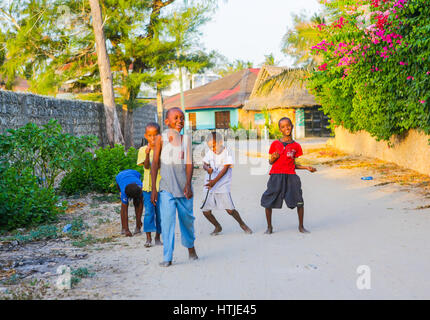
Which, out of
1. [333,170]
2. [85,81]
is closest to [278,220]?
[333,170]

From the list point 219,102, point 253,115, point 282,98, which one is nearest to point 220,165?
point 282,98

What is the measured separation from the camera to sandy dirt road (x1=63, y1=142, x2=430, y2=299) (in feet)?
13.2

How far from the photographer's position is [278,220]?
721 cm

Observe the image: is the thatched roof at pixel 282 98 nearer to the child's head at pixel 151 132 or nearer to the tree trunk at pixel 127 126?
the tree trunk at pixel 127 126

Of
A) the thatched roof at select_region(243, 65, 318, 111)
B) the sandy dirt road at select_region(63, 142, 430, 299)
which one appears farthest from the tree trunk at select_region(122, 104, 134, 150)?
the sandy dirt road at select_region(63, 142, 430, 299)

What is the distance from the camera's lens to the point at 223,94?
132 feet

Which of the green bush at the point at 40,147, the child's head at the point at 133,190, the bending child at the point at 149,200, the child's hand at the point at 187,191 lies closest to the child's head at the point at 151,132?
the bending child at the point at 149,200

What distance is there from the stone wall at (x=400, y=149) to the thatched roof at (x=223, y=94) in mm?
20068

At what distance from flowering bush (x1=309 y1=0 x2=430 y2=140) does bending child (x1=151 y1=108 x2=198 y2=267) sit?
A: 4839 millimetres

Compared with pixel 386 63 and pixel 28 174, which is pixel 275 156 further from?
pixel 386 63

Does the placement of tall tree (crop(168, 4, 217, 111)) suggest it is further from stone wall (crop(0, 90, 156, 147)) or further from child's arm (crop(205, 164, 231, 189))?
child's arm (crop(205, 164, 231, 189))

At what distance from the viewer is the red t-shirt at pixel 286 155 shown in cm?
648
